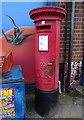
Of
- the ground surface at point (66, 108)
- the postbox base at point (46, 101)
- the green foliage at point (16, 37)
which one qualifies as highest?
the green foliage at point (16, 37)

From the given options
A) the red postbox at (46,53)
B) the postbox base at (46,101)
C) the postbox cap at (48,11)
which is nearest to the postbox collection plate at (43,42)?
the red postbox at (46,53)

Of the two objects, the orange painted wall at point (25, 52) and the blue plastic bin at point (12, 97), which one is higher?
the orange painted wall at point (25, 52)

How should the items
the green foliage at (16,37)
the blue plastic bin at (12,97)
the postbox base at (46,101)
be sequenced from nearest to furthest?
the blue plastic bin at (12,97) < the postbox base at (46,101) < the green foliage at (16,37)

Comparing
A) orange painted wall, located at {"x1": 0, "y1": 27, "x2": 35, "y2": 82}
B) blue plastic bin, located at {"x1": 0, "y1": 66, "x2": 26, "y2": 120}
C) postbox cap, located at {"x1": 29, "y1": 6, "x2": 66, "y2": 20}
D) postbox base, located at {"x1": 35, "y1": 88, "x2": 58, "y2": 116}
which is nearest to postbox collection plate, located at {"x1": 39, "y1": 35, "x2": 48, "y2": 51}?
Answer: postbox cap, located at {"x1": 29, "y1": 6, "x2": 66, "y2": 20}

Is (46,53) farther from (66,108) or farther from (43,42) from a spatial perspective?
(66,108)

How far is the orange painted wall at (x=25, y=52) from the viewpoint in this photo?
310 cm

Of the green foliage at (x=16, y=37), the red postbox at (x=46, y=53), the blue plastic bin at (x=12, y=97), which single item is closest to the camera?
the blue plastic bin at (x=12, y=97)

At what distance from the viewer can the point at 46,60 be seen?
2.11m

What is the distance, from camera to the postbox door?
206 cm

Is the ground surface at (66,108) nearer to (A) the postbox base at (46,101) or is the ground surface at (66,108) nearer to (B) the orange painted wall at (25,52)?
(A) the postbox base at (46,101)

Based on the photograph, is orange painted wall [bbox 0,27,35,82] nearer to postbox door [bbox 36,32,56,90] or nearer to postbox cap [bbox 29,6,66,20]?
postbox door [bbox 36,32,56,90]

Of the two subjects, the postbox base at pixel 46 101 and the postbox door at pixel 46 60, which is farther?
the postbox base at pixel 46 101

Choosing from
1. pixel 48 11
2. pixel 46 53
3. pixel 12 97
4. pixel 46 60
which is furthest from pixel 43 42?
pixel 12 97

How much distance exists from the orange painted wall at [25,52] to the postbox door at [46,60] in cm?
102
